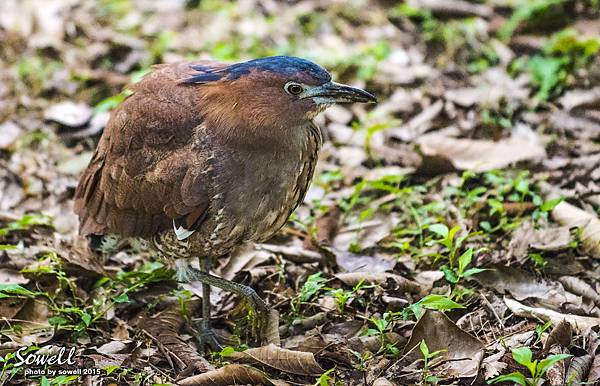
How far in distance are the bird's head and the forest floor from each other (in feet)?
3.18

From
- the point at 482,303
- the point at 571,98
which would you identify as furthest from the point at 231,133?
the point at 571,98

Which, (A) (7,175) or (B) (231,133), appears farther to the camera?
(A) (7,175)

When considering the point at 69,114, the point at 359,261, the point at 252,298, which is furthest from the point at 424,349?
the point at 69,114

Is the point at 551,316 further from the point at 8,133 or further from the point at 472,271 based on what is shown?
the point at 8,133

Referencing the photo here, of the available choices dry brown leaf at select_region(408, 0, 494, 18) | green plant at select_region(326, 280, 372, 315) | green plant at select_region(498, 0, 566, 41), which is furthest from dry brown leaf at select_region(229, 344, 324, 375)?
dry brown leaf at select_region(408, 0, 494, 18)

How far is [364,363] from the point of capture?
382cm

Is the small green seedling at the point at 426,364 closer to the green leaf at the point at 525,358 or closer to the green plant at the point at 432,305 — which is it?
the green plant at the point at 432,305

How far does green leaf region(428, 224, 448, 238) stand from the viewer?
4.31 m

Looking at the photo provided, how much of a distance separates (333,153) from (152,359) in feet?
7.80

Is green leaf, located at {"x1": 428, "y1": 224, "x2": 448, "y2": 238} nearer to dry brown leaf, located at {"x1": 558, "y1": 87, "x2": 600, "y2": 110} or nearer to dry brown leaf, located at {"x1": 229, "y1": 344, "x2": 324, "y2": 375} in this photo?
dry brown leaf, located at {"x1": 229, "y1": 344, "x2": 324, "y2": 375}

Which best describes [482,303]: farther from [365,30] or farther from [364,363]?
[365,30]

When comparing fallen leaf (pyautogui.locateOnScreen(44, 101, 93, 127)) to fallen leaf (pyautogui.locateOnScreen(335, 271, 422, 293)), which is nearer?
fallen leaf (pyautogui.locateOnScreen(335, 271, 422, 293))

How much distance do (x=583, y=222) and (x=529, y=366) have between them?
1490 mm

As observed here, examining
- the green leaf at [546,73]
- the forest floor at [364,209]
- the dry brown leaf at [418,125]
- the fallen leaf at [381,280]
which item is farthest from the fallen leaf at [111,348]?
the green leaf at [546,73]
